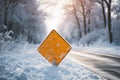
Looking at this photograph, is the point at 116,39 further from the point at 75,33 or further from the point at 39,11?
the point at 75,33

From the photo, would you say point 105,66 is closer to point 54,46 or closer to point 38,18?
point 54,46

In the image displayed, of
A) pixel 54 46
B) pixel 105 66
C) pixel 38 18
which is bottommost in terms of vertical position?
pixel 38 18

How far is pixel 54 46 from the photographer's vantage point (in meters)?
12.3

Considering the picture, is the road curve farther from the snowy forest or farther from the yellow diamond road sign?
the snowy forest

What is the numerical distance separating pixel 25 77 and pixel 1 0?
2937cm

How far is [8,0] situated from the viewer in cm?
3459

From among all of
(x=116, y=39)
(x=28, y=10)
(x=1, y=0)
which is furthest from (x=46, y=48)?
(x=28, y=10)

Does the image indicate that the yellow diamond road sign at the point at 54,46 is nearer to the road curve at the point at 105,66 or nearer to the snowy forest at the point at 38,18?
the road curve at the point at 105,66

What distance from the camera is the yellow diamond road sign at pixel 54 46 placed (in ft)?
40.1

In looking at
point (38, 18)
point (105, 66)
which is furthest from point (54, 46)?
point (38, 18)

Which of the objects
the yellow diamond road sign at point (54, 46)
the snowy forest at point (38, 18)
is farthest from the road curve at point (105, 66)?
the snowy forest at point (38, 18)

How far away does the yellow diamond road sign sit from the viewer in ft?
40.1

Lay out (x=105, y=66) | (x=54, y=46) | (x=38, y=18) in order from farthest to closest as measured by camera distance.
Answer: (x=38, y=18)
(x=105, y=66)
(x=54, y=46)

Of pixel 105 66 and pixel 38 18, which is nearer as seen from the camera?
pixel 105 66
